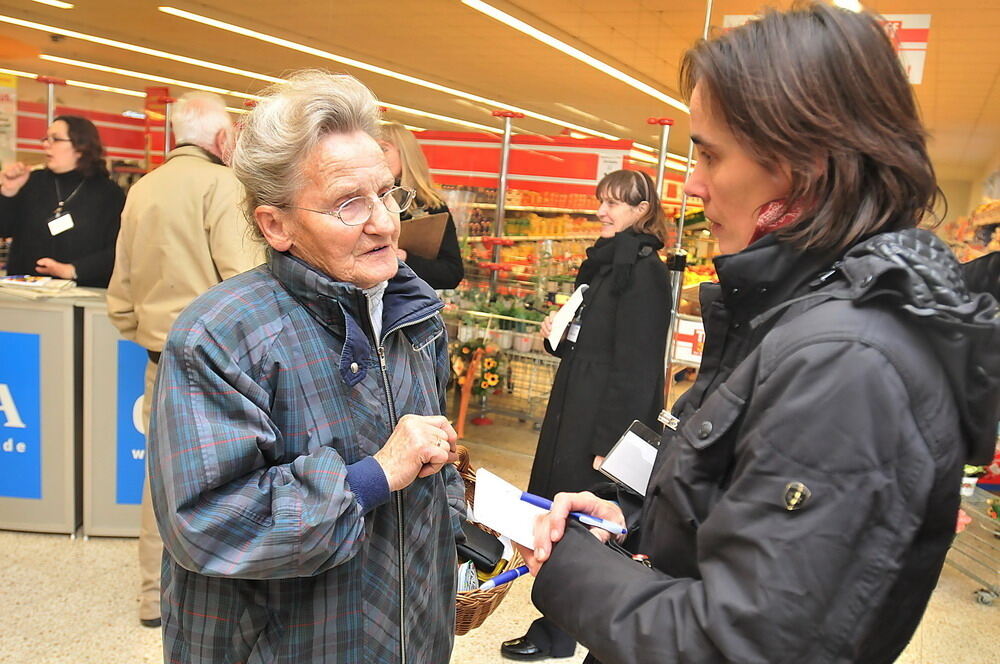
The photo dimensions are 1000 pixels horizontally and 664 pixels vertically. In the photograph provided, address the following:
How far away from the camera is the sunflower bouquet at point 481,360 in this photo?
5.54 metres

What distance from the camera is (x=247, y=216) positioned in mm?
1492

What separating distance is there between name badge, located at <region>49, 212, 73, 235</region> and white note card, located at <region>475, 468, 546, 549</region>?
11.8 ft

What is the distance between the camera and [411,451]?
1.34 meters

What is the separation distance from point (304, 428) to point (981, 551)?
403 cm

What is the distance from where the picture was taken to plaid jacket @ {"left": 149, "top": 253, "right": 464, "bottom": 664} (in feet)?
4.00

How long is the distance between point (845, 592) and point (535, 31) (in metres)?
9.77

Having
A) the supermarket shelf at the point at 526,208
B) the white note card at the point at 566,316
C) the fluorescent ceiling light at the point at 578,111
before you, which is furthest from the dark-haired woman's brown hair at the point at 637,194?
the fluorescent ceiling light at the point at 578,111

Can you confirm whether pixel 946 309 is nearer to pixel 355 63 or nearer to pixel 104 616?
pixel 104 616

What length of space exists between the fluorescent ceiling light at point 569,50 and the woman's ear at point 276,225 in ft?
22.9

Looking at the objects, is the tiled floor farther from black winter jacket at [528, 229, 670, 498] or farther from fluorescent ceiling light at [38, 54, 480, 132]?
fluorescent ceiling light at [38, 54, 480, 132]

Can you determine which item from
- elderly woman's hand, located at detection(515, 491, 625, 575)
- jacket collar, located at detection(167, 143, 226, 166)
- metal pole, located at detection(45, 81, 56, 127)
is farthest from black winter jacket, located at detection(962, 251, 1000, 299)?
metal pole, located at detection(45, 81, 56, 127)

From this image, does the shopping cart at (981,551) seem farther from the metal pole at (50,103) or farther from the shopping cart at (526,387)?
the metal pole at (50,103)

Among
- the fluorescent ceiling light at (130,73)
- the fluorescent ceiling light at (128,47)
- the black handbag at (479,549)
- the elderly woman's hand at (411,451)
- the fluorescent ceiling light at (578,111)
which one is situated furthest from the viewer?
the fluorescent ceiling light at (578,111)

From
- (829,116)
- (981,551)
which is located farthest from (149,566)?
(981,551)
